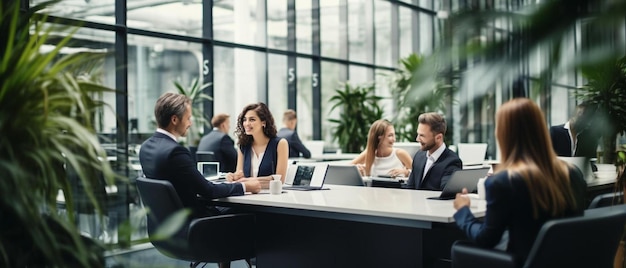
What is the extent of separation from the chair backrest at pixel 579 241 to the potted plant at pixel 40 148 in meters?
1.63

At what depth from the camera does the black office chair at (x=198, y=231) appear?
11.7ft

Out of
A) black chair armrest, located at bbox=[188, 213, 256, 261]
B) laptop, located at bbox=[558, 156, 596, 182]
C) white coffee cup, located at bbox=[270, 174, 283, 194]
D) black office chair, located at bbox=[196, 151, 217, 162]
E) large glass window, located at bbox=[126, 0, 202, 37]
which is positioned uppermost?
large glass window, located at bbox=[126, 0, 202, 37]

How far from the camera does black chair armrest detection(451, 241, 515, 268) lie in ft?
8.88

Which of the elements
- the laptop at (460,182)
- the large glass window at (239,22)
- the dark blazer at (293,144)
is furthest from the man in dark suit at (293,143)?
the laptop at (460,182)

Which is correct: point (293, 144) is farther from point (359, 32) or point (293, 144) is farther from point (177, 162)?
point (177, 162)

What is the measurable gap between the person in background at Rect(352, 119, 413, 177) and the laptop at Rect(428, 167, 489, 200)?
5.89 ft

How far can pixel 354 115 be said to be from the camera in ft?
36.0

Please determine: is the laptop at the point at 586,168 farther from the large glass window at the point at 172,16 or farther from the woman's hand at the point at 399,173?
the large glass window at the point at 172,16

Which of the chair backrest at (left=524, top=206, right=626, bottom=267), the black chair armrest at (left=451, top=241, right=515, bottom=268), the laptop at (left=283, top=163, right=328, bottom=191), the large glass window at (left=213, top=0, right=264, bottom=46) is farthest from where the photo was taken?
the large glass window at (left=213, top=0, right=264, bottom=46)

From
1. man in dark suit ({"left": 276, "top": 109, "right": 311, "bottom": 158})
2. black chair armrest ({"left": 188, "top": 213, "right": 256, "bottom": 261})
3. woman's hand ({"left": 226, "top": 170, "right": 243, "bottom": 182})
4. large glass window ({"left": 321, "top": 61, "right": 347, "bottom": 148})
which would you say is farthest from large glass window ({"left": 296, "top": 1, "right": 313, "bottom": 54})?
black chair armrest ({"left": 188, "top": 213, "right": 256, "bottom": 261})

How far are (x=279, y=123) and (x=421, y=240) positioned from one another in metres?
7.15

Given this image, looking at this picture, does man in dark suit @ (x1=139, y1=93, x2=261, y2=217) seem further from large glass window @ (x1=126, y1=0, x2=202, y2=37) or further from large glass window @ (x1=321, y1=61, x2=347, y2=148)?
large glass window @ (x1=321, y1=61, x2=347, y2=148)

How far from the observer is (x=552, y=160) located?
8.57ft

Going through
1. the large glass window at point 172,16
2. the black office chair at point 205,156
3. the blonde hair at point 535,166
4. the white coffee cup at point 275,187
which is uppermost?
the large glass window at point 172,16
